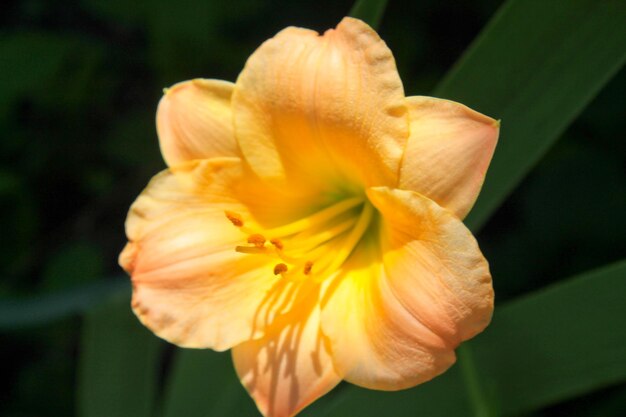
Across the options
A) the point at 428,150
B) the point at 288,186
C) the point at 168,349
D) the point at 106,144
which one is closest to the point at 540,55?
the point at 428,150

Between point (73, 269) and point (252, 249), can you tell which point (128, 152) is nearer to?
point (73, 269)

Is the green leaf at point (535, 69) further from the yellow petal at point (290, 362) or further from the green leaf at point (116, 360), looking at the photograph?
the green leaf at point (116, 360)

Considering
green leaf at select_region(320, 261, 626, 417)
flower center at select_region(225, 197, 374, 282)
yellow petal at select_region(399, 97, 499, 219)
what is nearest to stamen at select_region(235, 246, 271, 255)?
flower center at select_region(225, 197, 374, 282)

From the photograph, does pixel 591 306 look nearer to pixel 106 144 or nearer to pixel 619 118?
pixel 619 118

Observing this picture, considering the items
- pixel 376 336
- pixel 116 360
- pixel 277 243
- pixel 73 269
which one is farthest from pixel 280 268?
pixel 73 269

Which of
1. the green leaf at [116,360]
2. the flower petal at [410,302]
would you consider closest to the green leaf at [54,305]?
the green leaf at [116,360]
